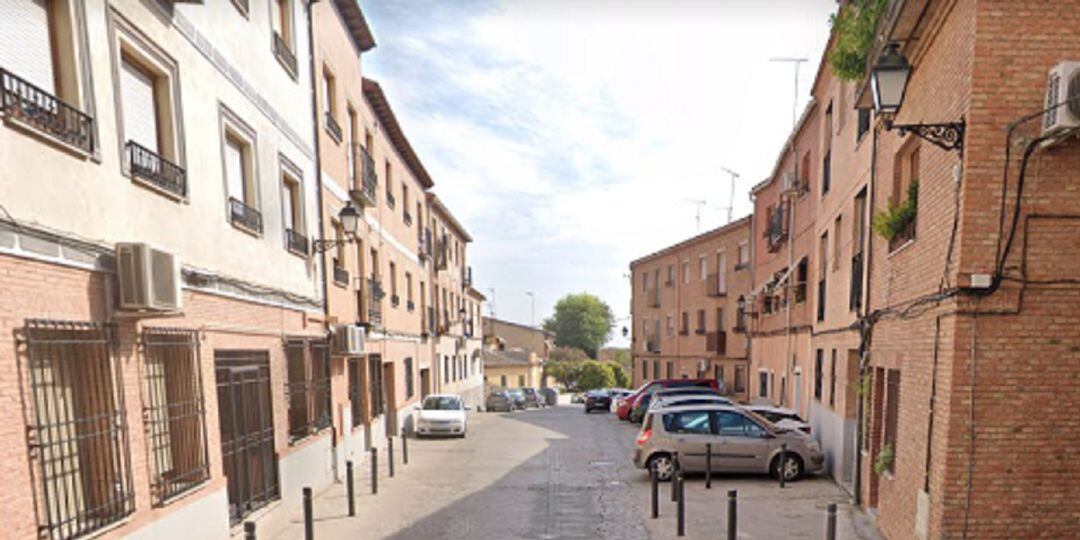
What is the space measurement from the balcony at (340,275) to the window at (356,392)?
225 cm

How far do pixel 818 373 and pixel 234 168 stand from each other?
12649 mm

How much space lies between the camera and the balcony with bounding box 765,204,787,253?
16.8 meters

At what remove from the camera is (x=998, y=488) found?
15.9 ft

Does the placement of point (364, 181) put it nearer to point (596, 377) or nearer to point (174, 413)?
point (174, 413)

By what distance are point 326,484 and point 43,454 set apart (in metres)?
6.67

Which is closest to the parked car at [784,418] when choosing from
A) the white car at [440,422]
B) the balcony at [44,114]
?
the white car at [440,422]

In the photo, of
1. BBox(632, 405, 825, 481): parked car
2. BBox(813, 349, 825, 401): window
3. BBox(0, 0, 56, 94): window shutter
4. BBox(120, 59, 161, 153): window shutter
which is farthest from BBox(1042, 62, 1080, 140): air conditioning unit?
BBox(813, 349, 825, 401): window

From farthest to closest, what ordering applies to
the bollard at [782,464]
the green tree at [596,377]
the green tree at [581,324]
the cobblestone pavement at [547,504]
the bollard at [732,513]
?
the green tree at [581,324] < the green tree at [596,377] < the bollard at [782,464] < the cobblestone pavement at [547,504] < the bollard at [732,513]

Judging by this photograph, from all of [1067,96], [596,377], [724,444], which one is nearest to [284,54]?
[1067,96]

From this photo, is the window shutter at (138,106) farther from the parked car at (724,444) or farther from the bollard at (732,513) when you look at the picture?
the parked car at (724,444)

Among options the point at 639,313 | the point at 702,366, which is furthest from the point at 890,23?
the point at 639,313

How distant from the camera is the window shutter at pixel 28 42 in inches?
158

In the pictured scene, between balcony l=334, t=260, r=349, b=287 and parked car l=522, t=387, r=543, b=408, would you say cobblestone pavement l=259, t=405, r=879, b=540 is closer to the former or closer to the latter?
balcony l=334, t=260, r=349, b=287

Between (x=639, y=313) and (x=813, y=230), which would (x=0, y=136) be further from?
(x=639, y=313)
